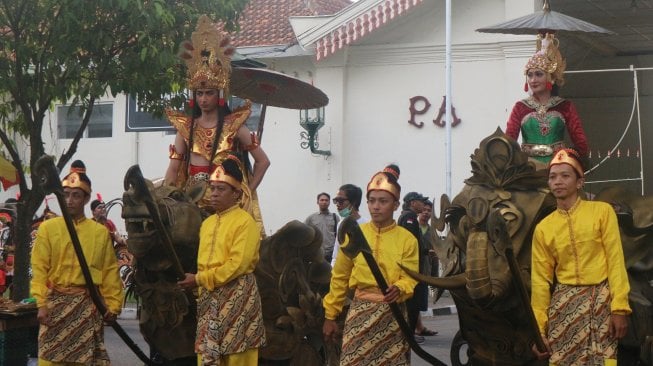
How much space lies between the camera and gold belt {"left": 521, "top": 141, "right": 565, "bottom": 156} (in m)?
7.75

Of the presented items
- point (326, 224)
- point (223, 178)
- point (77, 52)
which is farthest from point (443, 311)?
point (223, 178)

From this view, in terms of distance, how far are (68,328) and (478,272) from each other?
3026 millimetres

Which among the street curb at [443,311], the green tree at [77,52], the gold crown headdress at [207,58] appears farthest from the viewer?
the street curb at [443,311]

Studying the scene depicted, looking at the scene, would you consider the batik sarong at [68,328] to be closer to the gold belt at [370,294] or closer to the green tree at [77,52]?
the gold belt at [370,294]

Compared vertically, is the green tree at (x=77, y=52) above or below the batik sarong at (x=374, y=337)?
above

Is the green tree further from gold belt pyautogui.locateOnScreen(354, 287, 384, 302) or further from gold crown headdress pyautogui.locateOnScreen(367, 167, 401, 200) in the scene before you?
gold belt pyautogui.locateOnScreen(354, 287, 384, 302)

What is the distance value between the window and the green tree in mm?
14030

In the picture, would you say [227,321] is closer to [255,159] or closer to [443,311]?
[255,159]

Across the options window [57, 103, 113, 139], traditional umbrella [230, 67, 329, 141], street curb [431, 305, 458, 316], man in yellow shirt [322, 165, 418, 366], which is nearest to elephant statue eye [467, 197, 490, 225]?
man in yellow shirt [322, 165, 418, 366]

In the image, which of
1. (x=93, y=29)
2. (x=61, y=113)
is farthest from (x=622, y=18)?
(x=93, y=29)

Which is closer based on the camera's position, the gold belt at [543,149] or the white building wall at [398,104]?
the gold belt at [543,149]

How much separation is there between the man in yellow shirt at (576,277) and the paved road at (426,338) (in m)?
4.64

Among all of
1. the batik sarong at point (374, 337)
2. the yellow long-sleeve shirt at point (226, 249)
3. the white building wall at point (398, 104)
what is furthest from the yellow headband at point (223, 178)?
the white building wall at point (398, 104)

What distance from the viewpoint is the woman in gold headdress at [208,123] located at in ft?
28.2
